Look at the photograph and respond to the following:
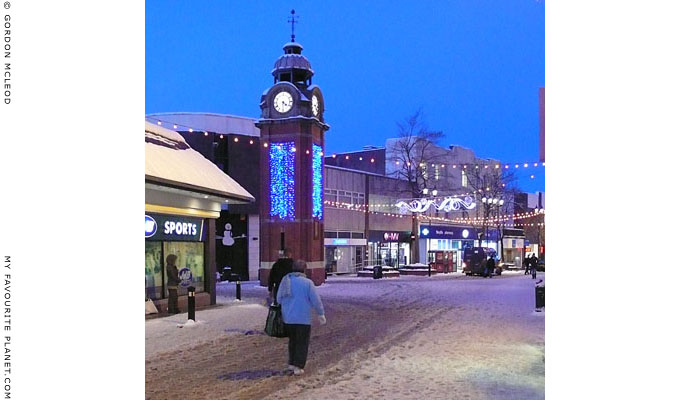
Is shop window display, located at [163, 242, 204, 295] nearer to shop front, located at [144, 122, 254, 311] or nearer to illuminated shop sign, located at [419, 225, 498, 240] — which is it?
shop front, located at [144, 122, 254, 311]

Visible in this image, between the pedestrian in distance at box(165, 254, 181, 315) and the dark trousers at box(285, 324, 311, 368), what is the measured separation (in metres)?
5.38

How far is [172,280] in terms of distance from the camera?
11227 millimetres

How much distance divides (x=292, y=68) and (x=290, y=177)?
356cm

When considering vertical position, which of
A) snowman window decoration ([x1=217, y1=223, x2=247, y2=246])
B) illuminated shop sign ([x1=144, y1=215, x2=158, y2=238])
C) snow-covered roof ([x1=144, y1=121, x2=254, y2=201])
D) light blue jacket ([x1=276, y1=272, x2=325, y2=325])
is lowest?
light blue jacket ([x1=276, y1=272, x2=325, y2=325])

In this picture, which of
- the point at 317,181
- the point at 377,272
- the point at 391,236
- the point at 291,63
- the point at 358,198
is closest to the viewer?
the point at 317,181

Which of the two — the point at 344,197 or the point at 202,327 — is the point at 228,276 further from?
the point at 202,327

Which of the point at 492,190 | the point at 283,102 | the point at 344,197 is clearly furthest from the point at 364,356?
the point at 492,190

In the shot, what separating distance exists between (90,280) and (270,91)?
14.9 metres

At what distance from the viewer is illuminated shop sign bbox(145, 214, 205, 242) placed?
10327 mm

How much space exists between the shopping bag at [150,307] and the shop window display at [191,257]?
101cm

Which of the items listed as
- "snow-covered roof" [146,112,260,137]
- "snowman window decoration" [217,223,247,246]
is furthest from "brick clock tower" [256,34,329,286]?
"snow-covered roof" [146,112,260,137]

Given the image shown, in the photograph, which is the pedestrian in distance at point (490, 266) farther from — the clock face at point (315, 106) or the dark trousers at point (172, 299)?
the dark trousers at point (172, 299)

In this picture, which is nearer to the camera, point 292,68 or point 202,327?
point 202,327
